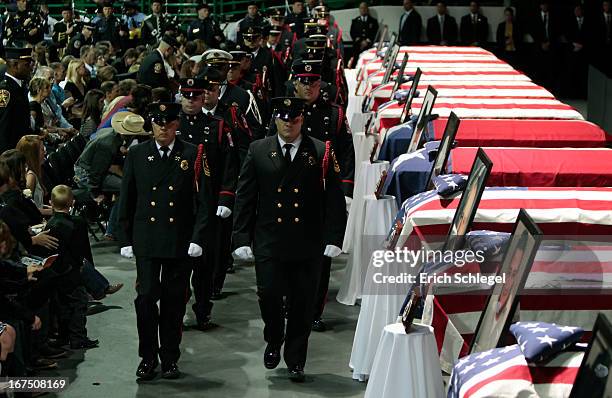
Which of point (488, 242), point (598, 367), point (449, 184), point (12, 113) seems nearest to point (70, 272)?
point (449, 184)

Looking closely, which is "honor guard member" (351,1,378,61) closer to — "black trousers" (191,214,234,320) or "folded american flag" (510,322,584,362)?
"black trousers" (191,214,234,320)

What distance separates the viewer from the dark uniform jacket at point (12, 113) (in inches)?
351

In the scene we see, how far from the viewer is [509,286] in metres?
3.53

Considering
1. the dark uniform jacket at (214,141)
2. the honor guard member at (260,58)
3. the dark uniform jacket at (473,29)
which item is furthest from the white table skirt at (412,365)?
the dark uniform jacket at (473,29)

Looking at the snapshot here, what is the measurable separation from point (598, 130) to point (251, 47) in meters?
4.49

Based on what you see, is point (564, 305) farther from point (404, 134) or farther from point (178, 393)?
point (404, 134)

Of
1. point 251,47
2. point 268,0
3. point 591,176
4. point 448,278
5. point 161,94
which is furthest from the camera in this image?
point 268,0

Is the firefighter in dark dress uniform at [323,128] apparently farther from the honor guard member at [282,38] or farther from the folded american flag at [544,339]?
the honor guard member at [282,38]

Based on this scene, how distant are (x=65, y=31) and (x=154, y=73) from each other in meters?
6.22

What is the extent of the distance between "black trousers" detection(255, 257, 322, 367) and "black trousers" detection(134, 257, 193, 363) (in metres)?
0.41

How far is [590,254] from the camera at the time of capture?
4879 mm

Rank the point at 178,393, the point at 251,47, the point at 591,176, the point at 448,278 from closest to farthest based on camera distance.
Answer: the point at 448,278, the point at 178,393, the point at 591,176, the point at 251,47

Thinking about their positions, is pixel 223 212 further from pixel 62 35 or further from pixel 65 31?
pixel 65 31

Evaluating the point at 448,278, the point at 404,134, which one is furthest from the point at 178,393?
the point at 404,134
